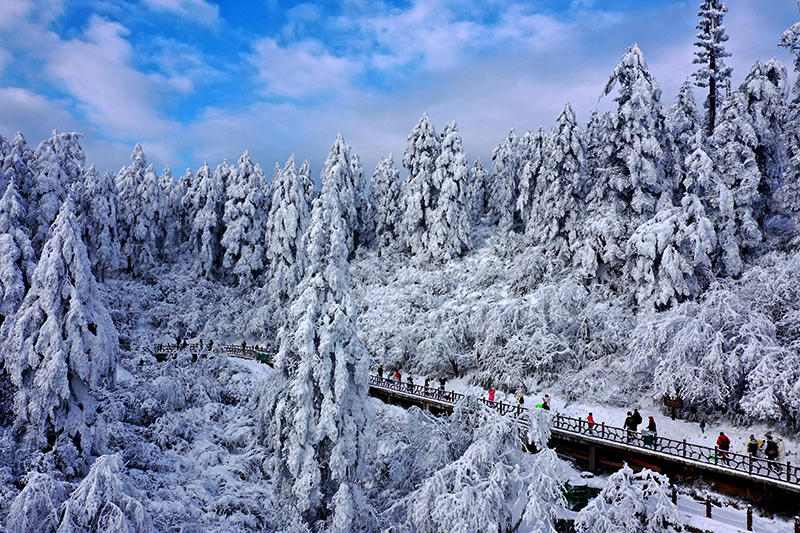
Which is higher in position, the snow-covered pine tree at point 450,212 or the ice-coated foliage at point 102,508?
the snow-covered pine tree at point 450,212

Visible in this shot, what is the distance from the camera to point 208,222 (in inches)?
2111

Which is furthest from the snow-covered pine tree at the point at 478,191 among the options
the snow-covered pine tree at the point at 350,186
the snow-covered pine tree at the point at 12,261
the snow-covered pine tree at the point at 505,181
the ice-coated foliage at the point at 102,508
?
the ice-coated foliage at the point at 102,508

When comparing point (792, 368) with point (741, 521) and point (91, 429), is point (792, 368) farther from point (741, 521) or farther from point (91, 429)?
point (91, 429)

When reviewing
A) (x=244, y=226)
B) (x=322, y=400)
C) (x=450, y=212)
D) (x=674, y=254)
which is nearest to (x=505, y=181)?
(x=450, y=212)

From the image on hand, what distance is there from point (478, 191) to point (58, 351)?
58363mm

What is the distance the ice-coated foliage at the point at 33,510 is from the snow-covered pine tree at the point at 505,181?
43.8 metres

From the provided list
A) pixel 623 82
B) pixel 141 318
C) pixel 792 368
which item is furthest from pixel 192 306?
pixel 792 368

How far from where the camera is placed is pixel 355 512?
14.9m

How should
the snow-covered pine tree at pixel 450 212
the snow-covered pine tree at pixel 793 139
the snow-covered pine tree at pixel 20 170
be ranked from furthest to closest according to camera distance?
1. the snow-covered pine tree at pixel 450 212
2. the snow-covered pine tree at pixel 20 170
3. the snow-covered pine tree at pixel 793 139

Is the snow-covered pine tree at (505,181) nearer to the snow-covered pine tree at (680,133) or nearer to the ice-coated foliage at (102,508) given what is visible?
the snow-covered pine tree at (680,133)

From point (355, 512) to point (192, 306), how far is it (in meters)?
38.0

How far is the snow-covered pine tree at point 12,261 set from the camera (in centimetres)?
1680

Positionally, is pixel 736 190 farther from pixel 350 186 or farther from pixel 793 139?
pixel 350 186

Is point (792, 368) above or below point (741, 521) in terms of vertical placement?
above
